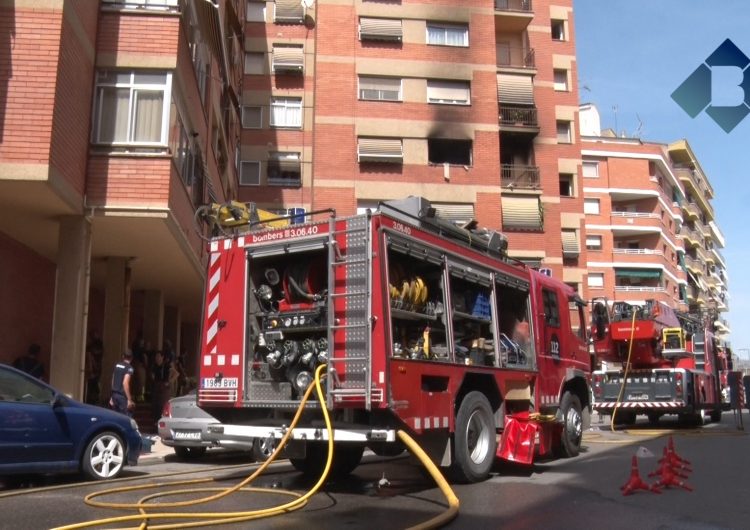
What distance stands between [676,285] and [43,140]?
57914 millimetres

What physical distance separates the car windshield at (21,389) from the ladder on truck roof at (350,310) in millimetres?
3671

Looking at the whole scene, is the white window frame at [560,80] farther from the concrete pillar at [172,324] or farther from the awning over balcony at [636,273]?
the concrete pillar at [172,324]

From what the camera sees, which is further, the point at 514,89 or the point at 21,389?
the point at 514,89

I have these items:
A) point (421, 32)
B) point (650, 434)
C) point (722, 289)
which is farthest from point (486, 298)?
point (722, 289)

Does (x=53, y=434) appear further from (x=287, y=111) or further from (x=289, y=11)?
(x=289, y=11)

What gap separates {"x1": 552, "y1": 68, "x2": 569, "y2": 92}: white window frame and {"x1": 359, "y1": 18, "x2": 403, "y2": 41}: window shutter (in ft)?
32.4

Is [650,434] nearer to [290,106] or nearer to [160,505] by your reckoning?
[160,505]

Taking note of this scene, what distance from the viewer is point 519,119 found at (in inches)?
1303

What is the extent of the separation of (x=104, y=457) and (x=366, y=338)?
4.08 m

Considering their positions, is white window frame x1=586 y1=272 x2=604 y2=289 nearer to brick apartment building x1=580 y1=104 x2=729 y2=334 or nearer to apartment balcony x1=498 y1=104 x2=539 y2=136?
brick apartment building x1=580 y1=104 x2=729 y2=334

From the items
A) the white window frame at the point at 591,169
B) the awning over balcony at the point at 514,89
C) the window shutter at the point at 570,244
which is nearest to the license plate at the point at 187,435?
the awning over balcony at the point at 514,89

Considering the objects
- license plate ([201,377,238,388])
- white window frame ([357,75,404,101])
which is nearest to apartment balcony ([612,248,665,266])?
white window frame ([357,75,404,101])

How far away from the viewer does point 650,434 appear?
17531 mm

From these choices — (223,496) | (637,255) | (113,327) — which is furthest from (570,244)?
(223,496)
